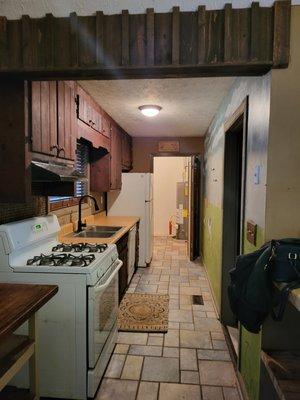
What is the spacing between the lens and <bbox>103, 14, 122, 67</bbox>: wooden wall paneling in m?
1.51

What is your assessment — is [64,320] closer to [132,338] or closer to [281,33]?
[132,338]

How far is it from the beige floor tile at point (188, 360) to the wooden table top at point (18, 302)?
1.41m

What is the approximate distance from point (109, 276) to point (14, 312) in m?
1.04

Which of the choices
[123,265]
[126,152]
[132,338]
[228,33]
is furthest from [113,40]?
[126,152]

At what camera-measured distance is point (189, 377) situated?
219 cm

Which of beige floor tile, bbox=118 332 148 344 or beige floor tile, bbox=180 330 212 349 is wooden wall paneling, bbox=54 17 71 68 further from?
beige floor tile, bbox=180 330 212 349

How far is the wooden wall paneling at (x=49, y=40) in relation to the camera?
154cm

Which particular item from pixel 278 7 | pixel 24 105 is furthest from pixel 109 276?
pixel 278 7

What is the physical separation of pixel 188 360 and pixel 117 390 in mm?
656

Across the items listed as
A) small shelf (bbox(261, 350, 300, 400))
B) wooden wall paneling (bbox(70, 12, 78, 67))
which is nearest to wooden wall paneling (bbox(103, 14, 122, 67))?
wooden wall paneling (bbox(70, 12, 78, 67))

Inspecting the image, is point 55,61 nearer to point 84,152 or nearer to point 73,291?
point 73,291

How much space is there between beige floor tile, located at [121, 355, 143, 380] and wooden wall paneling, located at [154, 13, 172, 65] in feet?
7.15

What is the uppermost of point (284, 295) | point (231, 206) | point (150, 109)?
point (150, 109)

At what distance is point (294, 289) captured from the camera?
3.97 ft
